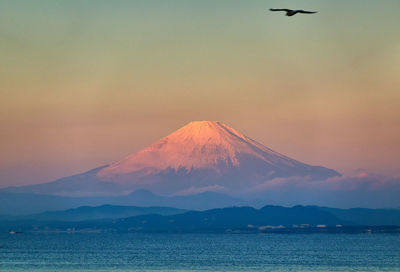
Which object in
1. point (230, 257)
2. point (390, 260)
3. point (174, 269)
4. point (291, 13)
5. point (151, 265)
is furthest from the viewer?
point (230, 257)

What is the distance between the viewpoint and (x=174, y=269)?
266ft

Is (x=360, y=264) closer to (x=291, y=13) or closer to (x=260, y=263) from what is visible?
(x=260, y=263)

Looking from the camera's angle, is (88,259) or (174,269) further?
(88,259)

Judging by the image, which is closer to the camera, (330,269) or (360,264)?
(330,269)

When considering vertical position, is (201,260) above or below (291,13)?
below

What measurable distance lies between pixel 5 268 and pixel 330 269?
33348mm

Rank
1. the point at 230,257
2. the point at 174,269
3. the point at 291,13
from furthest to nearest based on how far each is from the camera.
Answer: the point at 230,257
the point at 174,269
the point at 291,13

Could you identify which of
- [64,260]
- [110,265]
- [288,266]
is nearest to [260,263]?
[288,266]

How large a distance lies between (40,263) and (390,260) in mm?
41078

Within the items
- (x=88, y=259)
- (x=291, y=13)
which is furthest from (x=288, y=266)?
(x=291, y=13)

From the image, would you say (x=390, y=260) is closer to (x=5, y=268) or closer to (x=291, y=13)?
(x=5, y=268)

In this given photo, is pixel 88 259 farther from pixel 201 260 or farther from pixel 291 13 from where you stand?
pixel 291 13

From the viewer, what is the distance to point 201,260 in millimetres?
95812

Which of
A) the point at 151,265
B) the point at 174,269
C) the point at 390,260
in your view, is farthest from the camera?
the point at 390,260
